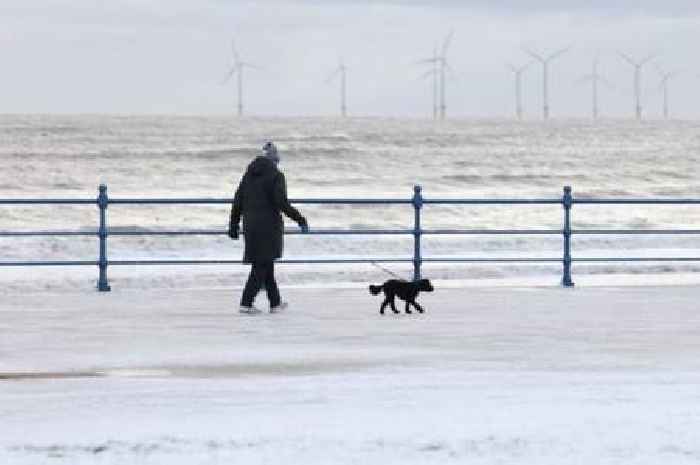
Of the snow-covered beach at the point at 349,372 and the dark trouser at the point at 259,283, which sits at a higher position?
the dark trouser at the point at 259,283

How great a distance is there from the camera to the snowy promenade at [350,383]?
31.5ft

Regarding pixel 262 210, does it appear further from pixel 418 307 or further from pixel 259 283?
pixel 418 307

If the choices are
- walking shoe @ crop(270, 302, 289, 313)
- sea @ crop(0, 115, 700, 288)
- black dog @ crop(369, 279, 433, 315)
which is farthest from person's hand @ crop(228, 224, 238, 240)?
sea @ crop(0, 115, 700, 288)

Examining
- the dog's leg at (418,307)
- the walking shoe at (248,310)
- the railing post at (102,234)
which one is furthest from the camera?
the railing post at (102,234)

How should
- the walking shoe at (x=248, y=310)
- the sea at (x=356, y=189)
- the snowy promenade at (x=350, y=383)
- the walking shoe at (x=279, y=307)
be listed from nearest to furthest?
the snowy promenade at (x=350, y=383) < the walking shoe at (x=248, y=310) < the walking shoe at (x=279, y=307) < the sea at (x=356, y=189)

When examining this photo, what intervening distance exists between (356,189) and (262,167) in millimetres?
87590

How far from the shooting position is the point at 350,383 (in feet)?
40.9

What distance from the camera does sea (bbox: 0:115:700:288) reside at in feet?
129

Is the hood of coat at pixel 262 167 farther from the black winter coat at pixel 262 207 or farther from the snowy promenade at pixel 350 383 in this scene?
the snowy promenade at pixel 350 383

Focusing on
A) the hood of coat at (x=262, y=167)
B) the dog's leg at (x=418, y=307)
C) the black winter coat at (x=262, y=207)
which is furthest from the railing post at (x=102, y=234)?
the dog's leg at (x=418, y=307)

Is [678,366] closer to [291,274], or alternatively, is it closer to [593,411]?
[593,411]

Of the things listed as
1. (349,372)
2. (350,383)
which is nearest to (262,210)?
(349,372)

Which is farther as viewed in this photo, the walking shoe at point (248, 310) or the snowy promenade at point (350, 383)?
the walking shoe at point (248, 310)

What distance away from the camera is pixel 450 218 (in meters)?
78.1
